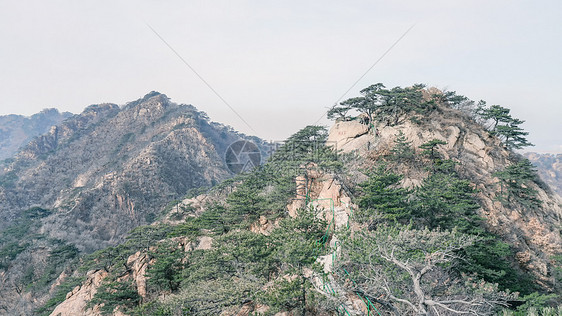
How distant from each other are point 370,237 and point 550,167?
22884 centimetres

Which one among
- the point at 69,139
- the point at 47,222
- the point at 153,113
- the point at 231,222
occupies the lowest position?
the point at 47,222

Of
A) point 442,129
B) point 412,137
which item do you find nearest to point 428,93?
point 442,129

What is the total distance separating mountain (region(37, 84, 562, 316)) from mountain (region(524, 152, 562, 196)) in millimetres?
171324

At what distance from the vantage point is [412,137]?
98.8 ft

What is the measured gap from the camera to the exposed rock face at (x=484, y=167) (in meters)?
23.9

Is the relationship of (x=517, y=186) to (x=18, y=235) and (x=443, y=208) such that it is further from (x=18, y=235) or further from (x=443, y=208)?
(x=18, y=235)

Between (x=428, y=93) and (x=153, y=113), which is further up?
(x=153, y=113)

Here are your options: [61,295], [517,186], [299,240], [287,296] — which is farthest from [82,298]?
[517,186]

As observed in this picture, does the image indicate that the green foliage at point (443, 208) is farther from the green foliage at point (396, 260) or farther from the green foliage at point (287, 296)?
the green foliage at point (287, 296)

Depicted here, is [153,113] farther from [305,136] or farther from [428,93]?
[428,93]

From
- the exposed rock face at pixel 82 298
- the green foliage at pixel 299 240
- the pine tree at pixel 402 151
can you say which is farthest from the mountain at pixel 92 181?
the pine tree at pixel 402 151

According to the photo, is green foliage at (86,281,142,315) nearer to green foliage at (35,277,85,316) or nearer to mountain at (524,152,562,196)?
green foliage at (35,277,85,316)

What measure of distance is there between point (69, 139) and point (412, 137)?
12418 cm

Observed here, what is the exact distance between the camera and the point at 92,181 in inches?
3388
